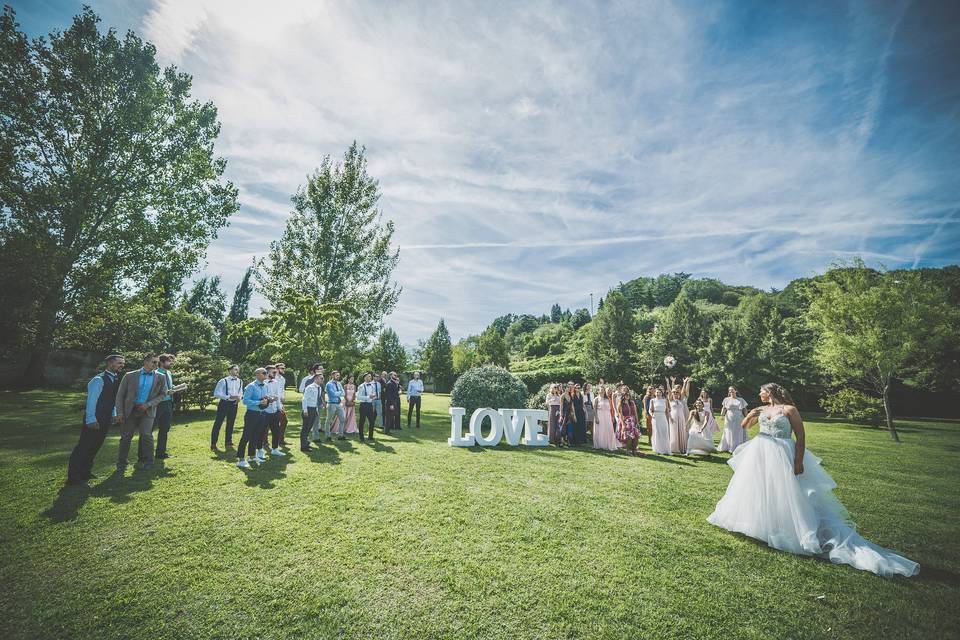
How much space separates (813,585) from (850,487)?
21.9ft

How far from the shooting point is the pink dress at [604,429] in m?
12.2

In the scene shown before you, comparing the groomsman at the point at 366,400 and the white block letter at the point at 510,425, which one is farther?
the groomsman at the point at 366,400

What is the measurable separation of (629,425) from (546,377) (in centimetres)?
2640

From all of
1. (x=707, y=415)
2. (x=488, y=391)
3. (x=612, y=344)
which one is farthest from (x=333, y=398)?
(x=612, y=344)

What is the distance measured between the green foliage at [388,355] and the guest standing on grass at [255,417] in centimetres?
2881

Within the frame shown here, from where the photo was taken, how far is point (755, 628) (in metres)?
3.39

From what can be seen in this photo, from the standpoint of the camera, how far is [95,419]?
6.47 metres

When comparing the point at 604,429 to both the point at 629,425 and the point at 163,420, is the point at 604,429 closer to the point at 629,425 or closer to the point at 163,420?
the point at 629,425

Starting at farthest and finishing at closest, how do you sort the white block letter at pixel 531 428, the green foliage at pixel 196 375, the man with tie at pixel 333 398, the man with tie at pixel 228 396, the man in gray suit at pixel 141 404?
the green foliage at pixel 196 375 < the white block letter at pixel 531 428 < the man with tie at pixel 333 398 < the man with tie at pixel 228 396 < the man in gray suit at pixel 141 404

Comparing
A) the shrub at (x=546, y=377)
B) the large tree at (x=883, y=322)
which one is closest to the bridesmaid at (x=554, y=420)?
the large tree at (x=883, y=322)

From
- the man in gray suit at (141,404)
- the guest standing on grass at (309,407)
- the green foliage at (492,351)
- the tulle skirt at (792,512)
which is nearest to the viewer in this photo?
the tulle skirt at (792,512)

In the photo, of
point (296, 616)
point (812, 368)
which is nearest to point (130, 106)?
point (296, 616)

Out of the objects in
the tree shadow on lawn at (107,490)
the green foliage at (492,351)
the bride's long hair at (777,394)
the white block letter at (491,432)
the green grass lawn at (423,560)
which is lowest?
the green grass lawn at (423,560)

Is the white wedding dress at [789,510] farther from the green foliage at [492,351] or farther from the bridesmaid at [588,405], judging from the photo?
the green foliage at [492,351]
